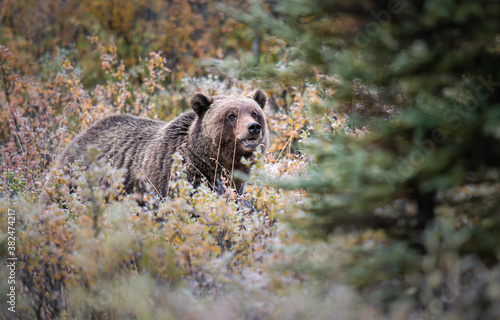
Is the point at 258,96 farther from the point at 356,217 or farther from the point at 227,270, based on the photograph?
the point at 356,217

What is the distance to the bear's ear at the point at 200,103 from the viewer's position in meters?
5.47

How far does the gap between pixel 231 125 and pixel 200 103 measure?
22.9 inches

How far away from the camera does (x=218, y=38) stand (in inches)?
491

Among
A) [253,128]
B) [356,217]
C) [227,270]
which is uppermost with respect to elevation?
[356,217]

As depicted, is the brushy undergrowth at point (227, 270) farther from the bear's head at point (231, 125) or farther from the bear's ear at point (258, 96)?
the bear's ear at point (258, 96)

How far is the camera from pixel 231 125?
17.1 ft

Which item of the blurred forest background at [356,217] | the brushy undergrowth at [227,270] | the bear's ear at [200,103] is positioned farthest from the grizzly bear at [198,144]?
the blurred forest background at [356,217]

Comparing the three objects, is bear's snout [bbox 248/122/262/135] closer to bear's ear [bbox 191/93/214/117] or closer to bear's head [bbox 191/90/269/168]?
bear's head [bbox 191/90/269/168]

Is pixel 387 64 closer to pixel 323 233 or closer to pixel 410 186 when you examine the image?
pixel 410 186

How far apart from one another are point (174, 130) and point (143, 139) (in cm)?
53

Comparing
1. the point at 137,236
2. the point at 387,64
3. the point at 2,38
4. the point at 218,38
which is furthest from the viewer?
the point at 218,38

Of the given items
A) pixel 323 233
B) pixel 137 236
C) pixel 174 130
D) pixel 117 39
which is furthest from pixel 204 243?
pixel 117 39

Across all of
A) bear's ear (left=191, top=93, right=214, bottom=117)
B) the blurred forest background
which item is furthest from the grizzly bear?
the blurred forest background

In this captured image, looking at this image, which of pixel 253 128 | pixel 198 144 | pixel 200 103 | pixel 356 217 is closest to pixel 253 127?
pixel 253 128
